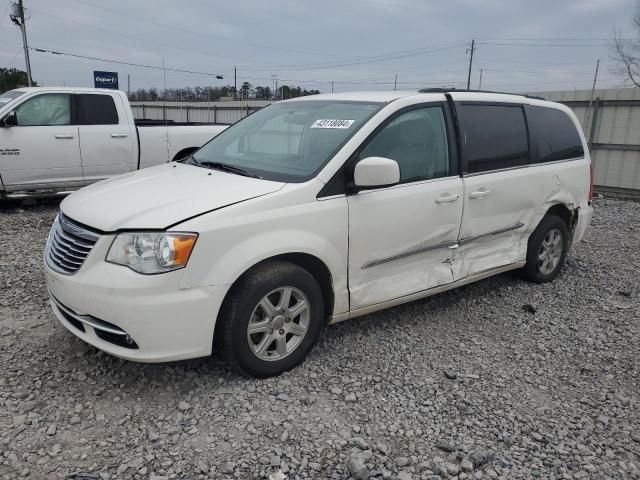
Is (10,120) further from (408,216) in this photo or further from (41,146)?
(408,216)

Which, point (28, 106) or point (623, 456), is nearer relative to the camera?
point (623, 456)

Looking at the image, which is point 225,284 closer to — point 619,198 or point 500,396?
point 500,396

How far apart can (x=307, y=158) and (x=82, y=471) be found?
2.21 metres

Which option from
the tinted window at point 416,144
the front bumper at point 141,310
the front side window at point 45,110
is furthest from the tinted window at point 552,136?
the front side window at point 45,110

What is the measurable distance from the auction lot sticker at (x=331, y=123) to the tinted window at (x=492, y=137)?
103 centimetres

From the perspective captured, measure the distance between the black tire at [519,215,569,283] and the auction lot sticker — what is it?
2366 mm

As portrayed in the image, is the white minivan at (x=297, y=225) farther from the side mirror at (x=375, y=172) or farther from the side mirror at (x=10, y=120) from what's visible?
the side mirror at (x=10, y=120)

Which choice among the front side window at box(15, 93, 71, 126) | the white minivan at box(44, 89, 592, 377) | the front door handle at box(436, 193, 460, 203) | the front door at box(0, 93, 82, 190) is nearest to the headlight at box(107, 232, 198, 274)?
the white minivan at box(44, 89, 592, 377)

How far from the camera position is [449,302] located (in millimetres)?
4758

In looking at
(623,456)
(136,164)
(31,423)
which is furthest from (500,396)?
(136,164)

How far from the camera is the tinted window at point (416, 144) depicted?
3.68 m

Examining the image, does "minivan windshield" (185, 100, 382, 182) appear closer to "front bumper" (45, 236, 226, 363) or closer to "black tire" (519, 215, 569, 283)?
"front bumper" (45, 236, 226, 363)

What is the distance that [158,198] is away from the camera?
3180mm

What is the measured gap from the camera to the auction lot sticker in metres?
3.69
